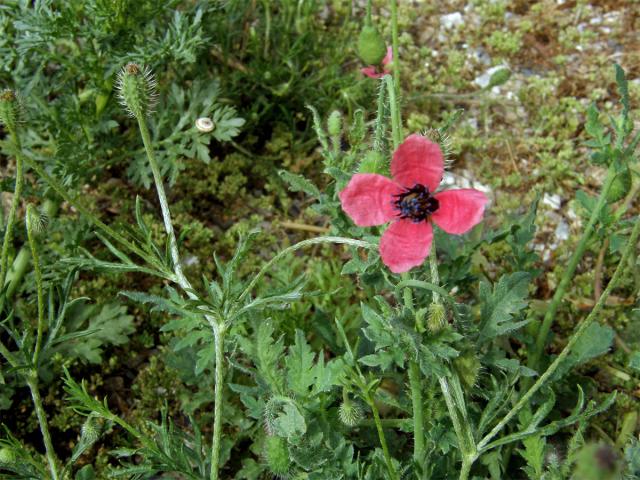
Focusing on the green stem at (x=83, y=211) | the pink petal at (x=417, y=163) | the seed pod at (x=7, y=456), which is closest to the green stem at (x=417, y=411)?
the pink petal at (x=417, y=163)

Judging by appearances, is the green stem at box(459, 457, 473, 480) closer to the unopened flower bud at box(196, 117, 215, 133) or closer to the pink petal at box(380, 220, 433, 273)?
the pink petal at box(380, 220, 433, 273)

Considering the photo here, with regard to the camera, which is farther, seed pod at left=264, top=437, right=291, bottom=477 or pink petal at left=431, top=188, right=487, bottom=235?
seed pod at left=264, top=437, right=291, bottom=477

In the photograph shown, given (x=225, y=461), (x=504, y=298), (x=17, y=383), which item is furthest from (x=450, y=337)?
(x=17, y=383)

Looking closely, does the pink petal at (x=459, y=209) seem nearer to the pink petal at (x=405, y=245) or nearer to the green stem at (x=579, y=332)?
the pink petal at (x=405, y=245)

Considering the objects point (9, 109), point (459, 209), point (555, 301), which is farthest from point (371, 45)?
point (9, 109)

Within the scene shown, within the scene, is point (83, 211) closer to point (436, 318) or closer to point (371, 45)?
point (436, 318)

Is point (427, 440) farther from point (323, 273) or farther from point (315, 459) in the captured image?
point (323, 273)

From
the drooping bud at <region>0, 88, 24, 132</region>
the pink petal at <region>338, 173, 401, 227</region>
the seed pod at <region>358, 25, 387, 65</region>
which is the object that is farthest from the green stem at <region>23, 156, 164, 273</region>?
the seed pod at <region>358, 25, 387, 65</region>
